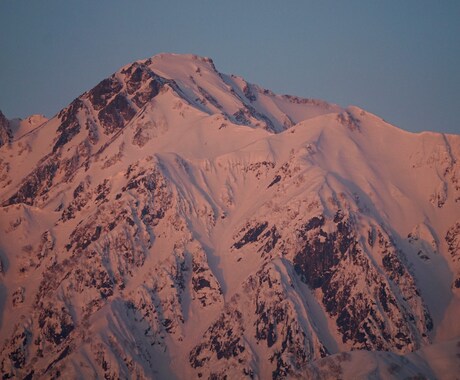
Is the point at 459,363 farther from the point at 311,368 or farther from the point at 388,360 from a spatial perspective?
the point at 311,368

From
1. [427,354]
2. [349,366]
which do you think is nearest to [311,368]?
[349,366]

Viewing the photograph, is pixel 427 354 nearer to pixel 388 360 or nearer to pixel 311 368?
pixel 388 360

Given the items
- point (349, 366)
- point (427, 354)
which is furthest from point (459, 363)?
point (349, 366)

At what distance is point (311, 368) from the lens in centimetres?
18700

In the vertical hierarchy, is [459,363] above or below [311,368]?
below

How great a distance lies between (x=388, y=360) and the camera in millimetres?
186375

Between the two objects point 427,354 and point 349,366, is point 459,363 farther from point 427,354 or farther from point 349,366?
point 349,366

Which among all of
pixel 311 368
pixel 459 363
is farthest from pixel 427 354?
pixel 311 368

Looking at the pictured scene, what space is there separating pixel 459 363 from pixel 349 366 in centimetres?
1938

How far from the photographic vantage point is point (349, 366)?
187 meters

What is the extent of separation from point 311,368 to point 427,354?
21632 millimetres

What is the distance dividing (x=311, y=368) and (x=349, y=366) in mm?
6836

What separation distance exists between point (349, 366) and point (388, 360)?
706 centimetres

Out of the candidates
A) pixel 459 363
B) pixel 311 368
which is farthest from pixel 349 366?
pixel 459 363
